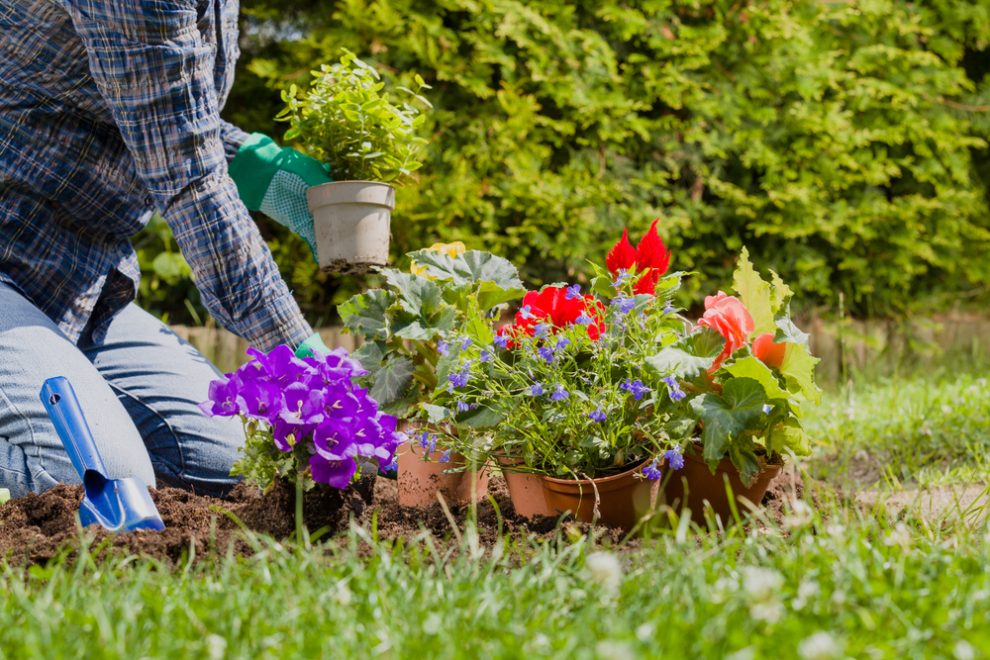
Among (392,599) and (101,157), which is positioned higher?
(101,157)

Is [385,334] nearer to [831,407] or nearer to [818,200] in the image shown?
[831,407]

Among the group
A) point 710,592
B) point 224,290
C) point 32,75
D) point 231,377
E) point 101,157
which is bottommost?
point 710,592

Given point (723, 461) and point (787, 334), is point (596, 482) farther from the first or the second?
point (787, 334)

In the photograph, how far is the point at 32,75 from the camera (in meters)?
2.12

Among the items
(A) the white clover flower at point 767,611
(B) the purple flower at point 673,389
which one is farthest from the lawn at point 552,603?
(B) the purple flower at point 673,389

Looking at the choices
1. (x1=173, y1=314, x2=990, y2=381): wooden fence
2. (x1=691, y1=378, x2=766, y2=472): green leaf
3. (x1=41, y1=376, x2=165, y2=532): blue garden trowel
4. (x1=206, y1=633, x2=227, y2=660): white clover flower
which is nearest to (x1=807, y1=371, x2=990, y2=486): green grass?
(x1=173, y1=314, x2=990, y2=381): wooden fence

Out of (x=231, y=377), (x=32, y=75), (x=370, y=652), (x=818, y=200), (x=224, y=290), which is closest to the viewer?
(x=370, y=652)

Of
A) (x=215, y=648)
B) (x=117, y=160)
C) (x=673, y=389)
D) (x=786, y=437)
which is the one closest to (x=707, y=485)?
(x=786, y=437)

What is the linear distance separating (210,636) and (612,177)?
3.39 metres

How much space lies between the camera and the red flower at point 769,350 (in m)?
1.65

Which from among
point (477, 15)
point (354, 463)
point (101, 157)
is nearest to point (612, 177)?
point (477, 15)

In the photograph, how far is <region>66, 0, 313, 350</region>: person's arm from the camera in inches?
73.8

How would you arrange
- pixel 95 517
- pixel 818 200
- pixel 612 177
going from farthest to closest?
pixel 818 200 → pixel 612 177 → pixel 95 517

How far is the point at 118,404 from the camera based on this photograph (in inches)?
84.4
